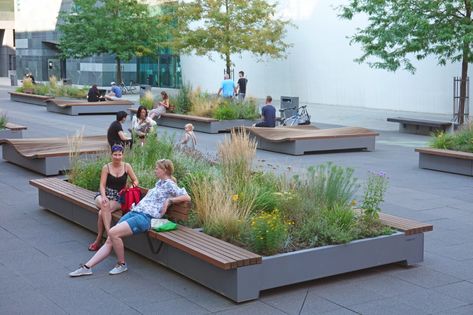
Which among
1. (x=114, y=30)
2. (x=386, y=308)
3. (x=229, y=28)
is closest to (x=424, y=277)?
(x=386, y=308)

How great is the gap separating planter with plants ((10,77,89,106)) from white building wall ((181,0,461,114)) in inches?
434

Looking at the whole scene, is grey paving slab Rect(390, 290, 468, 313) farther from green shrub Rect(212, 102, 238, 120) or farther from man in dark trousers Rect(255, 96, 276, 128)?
green shrub Rect(212, 102, 238, 120)

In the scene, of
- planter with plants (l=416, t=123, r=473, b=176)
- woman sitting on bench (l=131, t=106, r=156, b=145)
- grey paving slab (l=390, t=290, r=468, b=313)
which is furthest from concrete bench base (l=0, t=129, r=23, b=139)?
grey paving slab (l=390, t=290, r=468, b=313)

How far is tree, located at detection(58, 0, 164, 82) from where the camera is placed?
4081 cm

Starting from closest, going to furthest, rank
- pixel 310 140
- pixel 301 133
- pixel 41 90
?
pixel 310 140 < pixel 301 133 < pixel 41 90

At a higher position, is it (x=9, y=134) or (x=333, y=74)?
(x=333, y=74)

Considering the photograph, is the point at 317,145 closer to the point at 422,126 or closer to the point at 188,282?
the point at 422,126

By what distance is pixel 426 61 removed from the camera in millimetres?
31094

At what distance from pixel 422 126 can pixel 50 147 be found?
12.9 meters

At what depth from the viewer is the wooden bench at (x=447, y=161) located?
14375 millimetres

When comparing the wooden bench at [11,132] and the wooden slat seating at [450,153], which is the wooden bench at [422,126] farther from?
the wooden bench at [11,132]

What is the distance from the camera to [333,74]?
36.3 m

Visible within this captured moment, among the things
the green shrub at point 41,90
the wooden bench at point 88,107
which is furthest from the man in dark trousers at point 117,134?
the green shrub at point 41,90

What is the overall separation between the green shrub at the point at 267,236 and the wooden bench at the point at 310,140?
9.90 metres
